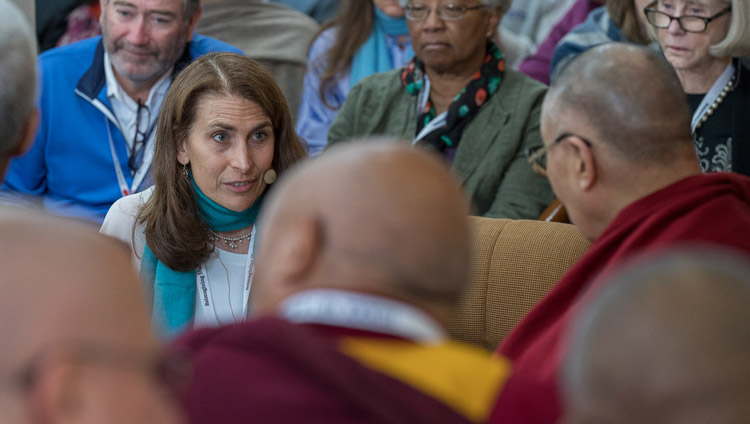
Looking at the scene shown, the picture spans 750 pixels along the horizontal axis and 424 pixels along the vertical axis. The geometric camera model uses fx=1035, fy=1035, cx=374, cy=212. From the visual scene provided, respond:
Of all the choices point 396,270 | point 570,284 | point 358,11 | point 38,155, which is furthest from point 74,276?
point 358,11

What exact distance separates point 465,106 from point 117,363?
123 inches

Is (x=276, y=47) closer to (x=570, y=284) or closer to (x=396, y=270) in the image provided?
(x=570, y=284)

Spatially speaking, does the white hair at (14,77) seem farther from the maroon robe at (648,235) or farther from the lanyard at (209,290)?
the lanyard at (209,290)

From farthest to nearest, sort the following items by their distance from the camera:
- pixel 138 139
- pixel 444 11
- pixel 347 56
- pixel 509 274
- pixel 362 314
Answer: pixel 347 56 → pixel 444 11 → pixel 138 139 → pixel 509 274 → pixel 362 314

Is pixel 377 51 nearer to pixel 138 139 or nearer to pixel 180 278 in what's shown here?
pixel 138 139

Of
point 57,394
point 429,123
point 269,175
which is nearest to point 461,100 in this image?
point 429,123

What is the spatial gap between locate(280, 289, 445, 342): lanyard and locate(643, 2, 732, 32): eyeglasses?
257cm

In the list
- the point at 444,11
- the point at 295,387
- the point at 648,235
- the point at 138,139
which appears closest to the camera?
the point at 295,387

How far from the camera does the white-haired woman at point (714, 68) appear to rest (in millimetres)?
3555

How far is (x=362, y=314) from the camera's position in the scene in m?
1.42

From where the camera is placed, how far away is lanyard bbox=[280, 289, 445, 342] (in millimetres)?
1428

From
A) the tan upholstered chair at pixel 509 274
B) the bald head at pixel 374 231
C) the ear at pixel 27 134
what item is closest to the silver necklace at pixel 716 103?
the tan upholstered chair at pixel 509 274

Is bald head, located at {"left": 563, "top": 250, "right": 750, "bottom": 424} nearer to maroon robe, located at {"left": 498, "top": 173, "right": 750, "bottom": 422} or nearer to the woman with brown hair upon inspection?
maroon robe, located at {"left": 498, "top": 173, "right": 750, "bottom": 422}

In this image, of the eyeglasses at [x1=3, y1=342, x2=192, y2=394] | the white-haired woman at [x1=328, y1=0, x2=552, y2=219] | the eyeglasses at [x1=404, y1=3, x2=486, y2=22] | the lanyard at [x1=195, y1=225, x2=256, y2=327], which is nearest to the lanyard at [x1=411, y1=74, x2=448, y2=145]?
the white-haired woman at [x1=328, y1=0, x2=552, y2=219]
